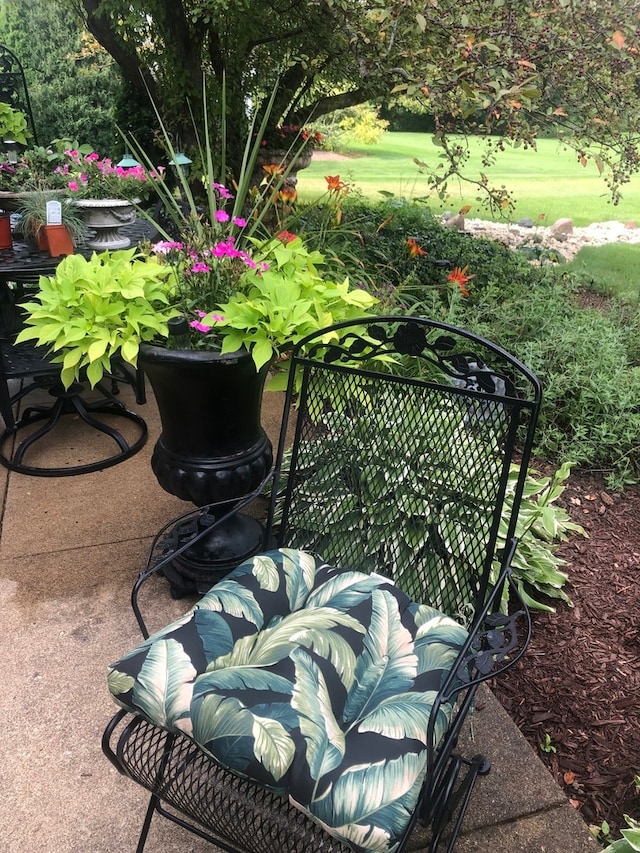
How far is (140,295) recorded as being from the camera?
5.78 ft

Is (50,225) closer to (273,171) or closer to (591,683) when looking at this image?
(273,171)

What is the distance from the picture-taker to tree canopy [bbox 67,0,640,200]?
3.03 meters

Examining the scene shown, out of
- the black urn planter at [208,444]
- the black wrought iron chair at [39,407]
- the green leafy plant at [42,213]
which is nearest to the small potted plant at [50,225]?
the green leafy plant at [42,213]

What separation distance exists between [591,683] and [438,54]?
3272 mm

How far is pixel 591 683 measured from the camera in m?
1.88

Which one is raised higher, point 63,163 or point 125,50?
point 125,50

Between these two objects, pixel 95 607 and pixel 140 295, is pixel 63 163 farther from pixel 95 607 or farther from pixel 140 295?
pixel 95 607

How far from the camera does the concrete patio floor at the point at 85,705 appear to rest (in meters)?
1.44

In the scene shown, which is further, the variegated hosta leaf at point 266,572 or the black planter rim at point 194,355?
the black planter rim at point 194,355

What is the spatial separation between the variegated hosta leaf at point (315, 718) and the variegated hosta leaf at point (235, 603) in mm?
166

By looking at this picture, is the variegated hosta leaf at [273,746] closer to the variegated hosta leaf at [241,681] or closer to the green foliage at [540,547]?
the variegated hosta leaf at [241,681]

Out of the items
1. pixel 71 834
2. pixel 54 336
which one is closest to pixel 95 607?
pixel 71 834

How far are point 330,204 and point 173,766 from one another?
12.9ft

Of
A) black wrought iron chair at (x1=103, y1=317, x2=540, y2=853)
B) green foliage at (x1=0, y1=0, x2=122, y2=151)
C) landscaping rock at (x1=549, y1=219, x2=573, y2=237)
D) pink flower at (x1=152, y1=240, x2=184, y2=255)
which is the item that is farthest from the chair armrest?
green foliage at (x1=0, y1=0, x2=122, y2=151)
